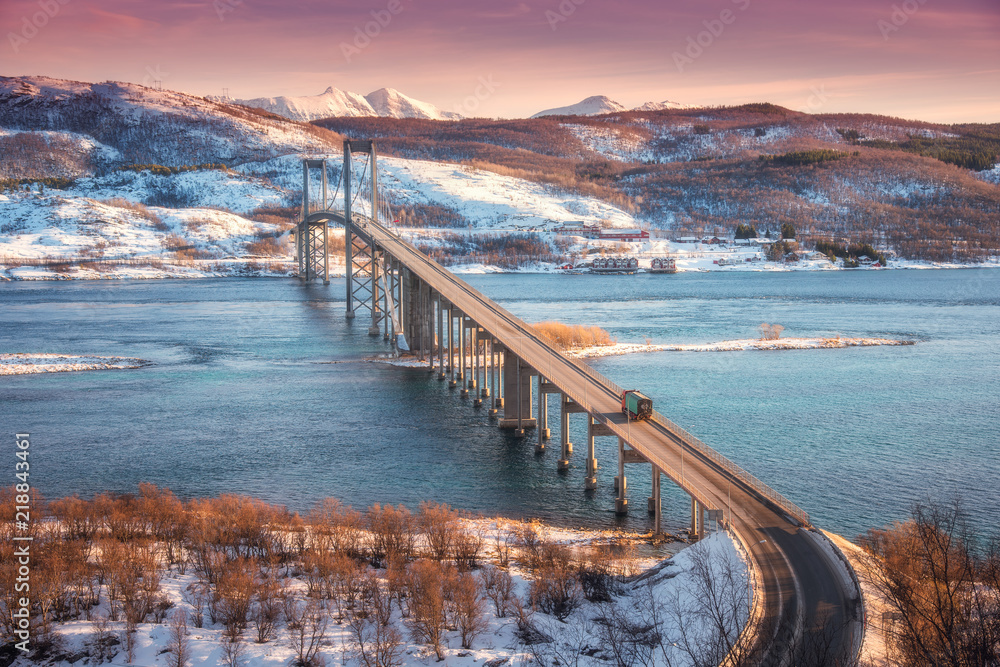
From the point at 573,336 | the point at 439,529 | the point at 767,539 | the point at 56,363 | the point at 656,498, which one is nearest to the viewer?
the point at 767,539

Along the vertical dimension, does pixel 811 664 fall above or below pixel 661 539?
above

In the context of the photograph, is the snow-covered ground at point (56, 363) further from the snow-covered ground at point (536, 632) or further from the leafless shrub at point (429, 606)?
the leafless shrub at point (429, 606)

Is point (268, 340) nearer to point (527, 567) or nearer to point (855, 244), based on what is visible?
point (527, 567)

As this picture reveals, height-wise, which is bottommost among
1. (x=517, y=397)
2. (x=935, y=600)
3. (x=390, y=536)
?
(x=390, y=536)

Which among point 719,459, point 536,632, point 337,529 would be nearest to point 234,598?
point 337,529

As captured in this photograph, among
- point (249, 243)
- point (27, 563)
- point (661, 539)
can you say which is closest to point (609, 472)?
point (661, 539)

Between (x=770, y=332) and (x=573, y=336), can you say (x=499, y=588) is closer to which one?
(x=573, y=336)

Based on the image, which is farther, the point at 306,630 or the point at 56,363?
the point at 56,363
